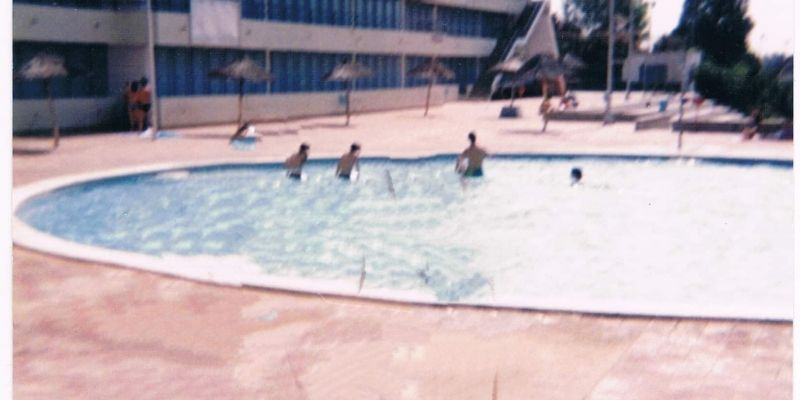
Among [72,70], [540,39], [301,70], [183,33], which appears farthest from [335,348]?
[540,39]

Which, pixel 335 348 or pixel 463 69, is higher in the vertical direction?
pixel 463 69

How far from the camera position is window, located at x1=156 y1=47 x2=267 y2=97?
26.1 m

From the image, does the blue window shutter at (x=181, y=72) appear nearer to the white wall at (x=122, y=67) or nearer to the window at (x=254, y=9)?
the white wall at (x=122, y=67)

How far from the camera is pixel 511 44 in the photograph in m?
50.7

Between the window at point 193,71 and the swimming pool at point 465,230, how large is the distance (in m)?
9.79

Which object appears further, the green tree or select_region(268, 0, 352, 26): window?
the green tree

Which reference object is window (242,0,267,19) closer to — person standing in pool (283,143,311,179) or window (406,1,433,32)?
window (406,1,433,32)

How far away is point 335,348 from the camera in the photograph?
577cm

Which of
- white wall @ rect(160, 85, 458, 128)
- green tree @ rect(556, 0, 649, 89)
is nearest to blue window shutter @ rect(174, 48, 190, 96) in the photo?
white wall @ rect(160, 85, 458, 128)

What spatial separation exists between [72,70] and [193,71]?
558cm

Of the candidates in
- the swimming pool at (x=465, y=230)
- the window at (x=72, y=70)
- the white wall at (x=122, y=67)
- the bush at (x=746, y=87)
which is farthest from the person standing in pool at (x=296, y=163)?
the bush at (x=746, y=87)

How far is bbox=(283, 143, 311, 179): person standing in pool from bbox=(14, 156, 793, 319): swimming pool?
0.24 meters

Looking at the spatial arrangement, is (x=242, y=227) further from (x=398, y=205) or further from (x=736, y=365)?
(x=736, y=365)

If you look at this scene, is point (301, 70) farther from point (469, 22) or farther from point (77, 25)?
point (469, 22)
